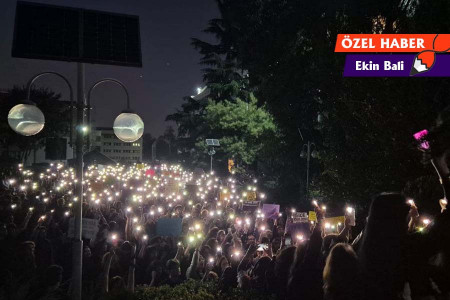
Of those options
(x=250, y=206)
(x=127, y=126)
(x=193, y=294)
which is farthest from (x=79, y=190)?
(x=250, y=206)

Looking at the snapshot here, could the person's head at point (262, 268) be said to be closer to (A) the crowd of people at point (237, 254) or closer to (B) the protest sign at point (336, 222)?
→ (A) the crowd of people at point (237, 254)

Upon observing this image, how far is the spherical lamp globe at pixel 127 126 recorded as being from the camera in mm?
6270

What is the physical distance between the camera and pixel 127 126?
248 inches

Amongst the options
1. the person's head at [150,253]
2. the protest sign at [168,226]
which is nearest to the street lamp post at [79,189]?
the person's head at [150,253]

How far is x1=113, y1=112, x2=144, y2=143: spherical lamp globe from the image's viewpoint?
627 centimetres

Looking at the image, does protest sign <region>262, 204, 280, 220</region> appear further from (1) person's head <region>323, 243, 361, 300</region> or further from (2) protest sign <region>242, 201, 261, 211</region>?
(1) person's head <region>323, 243, 361, 300</region>

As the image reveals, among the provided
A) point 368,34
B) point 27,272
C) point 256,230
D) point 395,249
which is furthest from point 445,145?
point 256,230

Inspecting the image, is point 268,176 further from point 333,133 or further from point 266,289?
point 266,289

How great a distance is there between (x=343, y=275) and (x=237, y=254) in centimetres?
585

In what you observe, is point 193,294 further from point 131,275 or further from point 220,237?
point 220,237

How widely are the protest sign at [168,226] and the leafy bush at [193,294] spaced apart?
11.8ft

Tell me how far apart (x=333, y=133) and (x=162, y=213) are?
7809 mm

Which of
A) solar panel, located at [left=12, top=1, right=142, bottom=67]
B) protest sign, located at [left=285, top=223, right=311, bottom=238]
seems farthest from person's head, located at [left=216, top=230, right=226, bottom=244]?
solar panel, located at [left=12, top=1, right=142, bottom=67]

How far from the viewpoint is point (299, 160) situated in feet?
83.0
